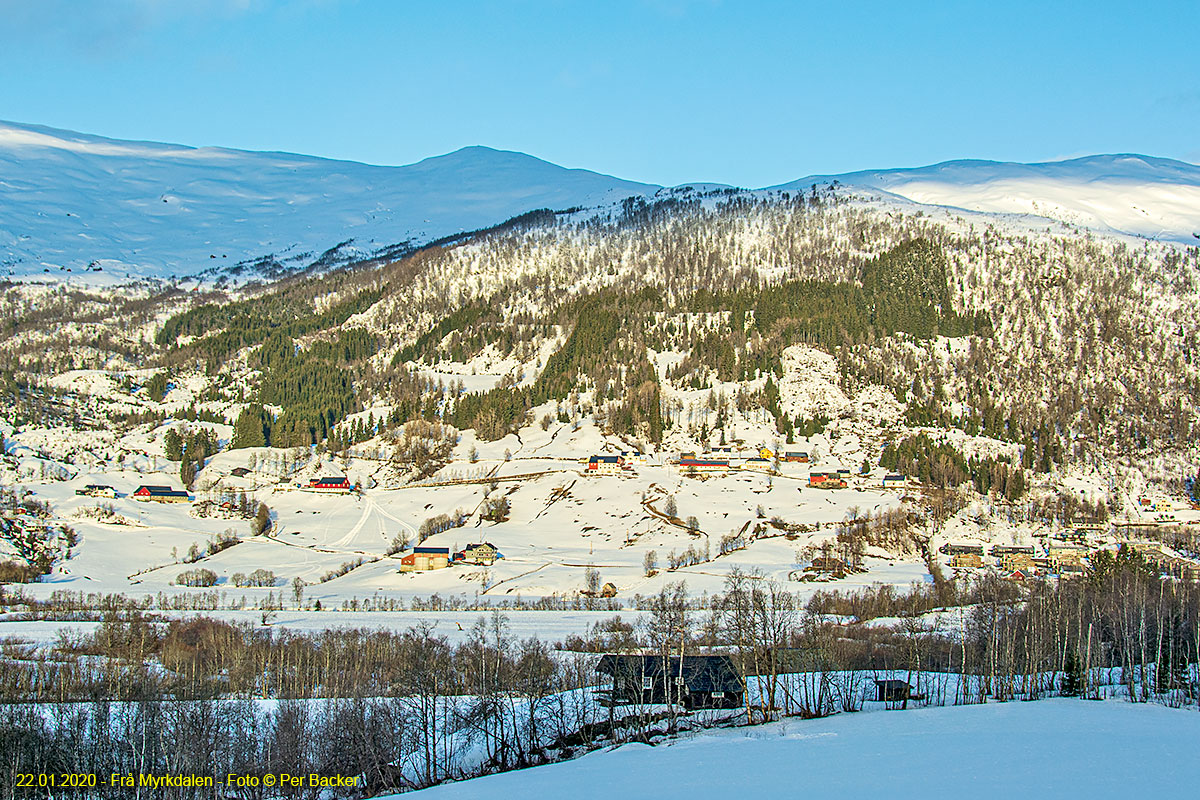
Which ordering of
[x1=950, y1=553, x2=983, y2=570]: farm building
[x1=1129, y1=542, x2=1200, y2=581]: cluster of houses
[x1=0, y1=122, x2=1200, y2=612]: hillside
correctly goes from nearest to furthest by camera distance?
1. [x1=1129, y1=542, x2=1200, y2=581]: cluster of houses
2. [x1=950, y1=553, x2=983, y2=570]: farm building
3. [x1=0, y1=122, x2=1200, y2=612]: hillside

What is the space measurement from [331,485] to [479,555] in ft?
155

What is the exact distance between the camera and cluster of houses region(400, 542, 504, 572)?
124 m

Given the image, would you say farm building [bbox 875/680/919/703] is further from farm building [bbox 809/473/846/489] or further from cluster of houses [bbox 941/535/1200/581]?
farm building [bbox 809/473/846/489]

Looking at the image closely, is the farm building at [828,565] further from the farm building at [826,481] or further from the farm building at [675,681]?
the farm building at [675,681]

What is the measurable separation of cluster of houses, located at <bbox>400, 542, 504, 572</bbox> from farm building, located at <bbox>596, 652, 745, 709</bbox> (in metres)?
58.6

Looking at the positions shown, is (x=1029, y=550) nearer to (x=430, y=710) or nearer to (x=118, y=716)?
(x=430, y=710)

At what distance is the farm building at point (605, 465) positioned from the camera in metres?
158

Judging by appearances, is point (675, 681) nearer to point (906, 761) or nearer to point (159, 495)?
point (906, 761)

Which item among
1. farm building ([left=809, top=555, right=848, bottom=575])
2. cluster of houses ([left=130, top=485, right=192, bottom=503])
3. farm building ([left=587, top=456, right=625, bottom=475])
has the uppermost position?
farm building ([left=587, top=456, right=625, bottom=475])

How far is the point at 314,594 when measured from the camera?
114 metres

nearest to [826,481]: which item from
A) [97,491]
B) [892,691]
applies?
[892,691]

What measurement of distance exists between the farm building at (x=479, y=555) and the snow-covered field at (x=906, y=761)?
2919 inches

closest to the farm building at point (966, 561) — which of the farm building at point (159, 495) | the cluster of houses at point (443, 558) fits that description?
the cluster of houses at point (443, 558)

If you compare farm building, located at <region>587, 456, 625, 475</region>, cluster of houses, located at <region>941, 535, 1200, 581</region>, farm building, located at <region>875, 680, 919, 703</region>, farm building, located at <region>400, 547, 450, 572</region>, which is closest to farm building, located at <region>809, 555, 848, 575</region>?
cluster of houses, located at <region>941, 535, 1200, 581</region>
